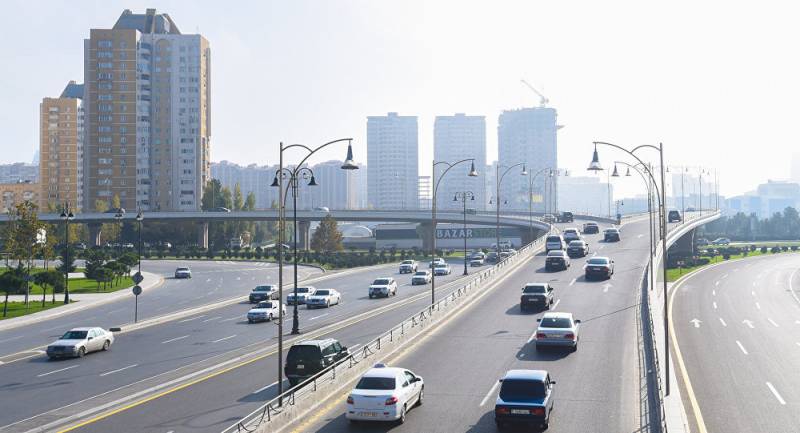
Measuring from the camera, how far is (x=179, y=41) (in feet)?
605

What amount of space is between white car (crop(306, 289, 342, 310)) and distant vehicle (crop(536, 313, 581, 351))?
25.7m

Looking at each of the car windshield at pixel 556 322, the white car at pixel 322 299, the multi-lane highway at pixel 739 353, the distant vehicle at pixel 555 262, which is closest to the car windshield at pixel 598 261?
the distant vehicle at pixel 555 262

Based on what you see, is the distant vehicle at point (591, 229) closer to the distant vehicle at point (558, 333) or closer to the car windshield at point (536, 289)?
the car windshield at point (536, 289)

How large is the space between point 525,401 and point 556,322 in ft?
39.0

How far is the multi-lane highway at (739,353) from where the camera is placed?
22375 mm

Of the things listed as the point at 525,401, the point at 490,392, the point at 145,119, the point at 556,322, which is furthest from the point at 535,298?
the point at 145,119

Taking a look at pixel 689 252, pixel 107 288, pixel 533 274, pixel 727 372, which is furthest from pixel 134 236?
pixel 727 372

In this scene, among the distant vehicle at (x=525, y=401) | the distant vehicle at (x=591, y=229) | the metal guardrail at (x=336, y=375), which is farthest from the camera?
the distant vehicle at (x=591, y=229)

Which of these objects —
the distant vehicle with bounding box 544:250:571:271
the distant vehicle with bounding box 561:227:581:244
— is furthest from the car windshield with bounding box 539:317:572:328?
the distant vehicle with bounding box 561:227:581:244

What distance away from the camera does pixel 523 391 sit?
64.1 ft

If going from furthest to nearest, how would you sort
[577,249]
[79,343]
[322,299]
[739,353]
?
[577,249] → [322,299] → [79,343] → [739,353]

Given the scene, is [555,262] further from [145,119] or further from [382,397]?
[145,119]

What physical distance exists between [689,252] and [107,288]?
292ft

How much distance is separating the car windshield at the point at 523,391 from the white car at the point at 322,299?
3485 cm
